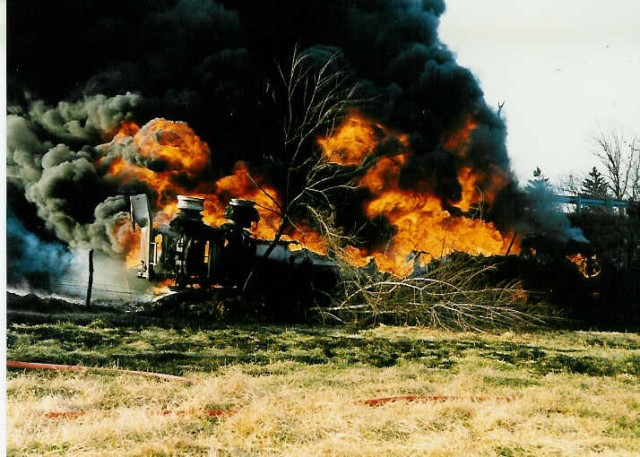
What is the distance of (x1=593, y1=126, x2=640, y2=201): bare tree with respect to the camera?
407 centimetres

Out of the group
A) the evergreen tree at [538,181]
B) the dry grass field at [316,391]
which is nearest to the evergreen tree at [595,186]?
the evergreen tree at [538,181]

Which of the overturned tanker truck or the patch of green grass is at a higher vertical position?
the overturned tanker truck

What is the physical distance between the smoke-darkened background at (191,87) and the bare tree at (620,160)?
600 millimetres


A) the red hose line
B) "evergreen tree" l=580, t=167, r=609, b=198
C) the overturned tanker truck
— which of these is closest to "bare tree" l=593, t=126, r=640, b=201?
"evergreen tree" l=580, t=167, r=609, b=198

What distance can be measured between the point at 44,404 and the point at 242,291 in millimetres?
1215

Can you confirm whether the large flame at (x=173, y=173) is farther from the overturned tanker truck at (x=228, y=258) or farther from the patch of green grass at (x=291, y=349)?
the patch of green grass at (x=291, y=349)

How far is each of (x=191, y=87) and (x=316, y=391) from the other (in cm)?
183

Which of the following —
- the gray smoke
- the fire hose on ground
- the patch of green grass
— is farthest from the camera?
the gray smoke

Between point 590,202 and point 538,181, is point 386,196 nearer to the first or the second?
point 538,181

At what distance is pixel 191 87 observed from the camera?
3.91 meters

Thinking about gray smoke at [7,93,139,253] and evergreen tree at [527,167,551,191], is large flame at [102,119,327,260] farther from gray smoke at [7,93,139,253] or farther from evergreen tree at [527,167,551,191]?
evergreen tree at [527,167,551,191]

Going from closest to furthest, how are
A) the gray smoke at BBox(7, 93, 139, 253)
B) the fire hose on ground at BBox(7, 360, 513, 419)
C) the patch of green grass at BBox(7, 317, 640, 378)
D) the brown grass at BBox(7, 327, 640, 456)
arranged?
the brown grass at BBox(7, 327, 640, 456) < the fire hose on ground at BBox(7, 360, 513, 419) < the patch of green grass at BBox(7, 317, 640, 378) < the gray smoke at BBox(7, 93, 139, 253)

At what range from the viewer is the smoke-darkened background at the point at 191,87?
148 inches

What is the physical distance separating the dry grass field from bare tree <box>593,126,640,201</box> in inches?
34.0
